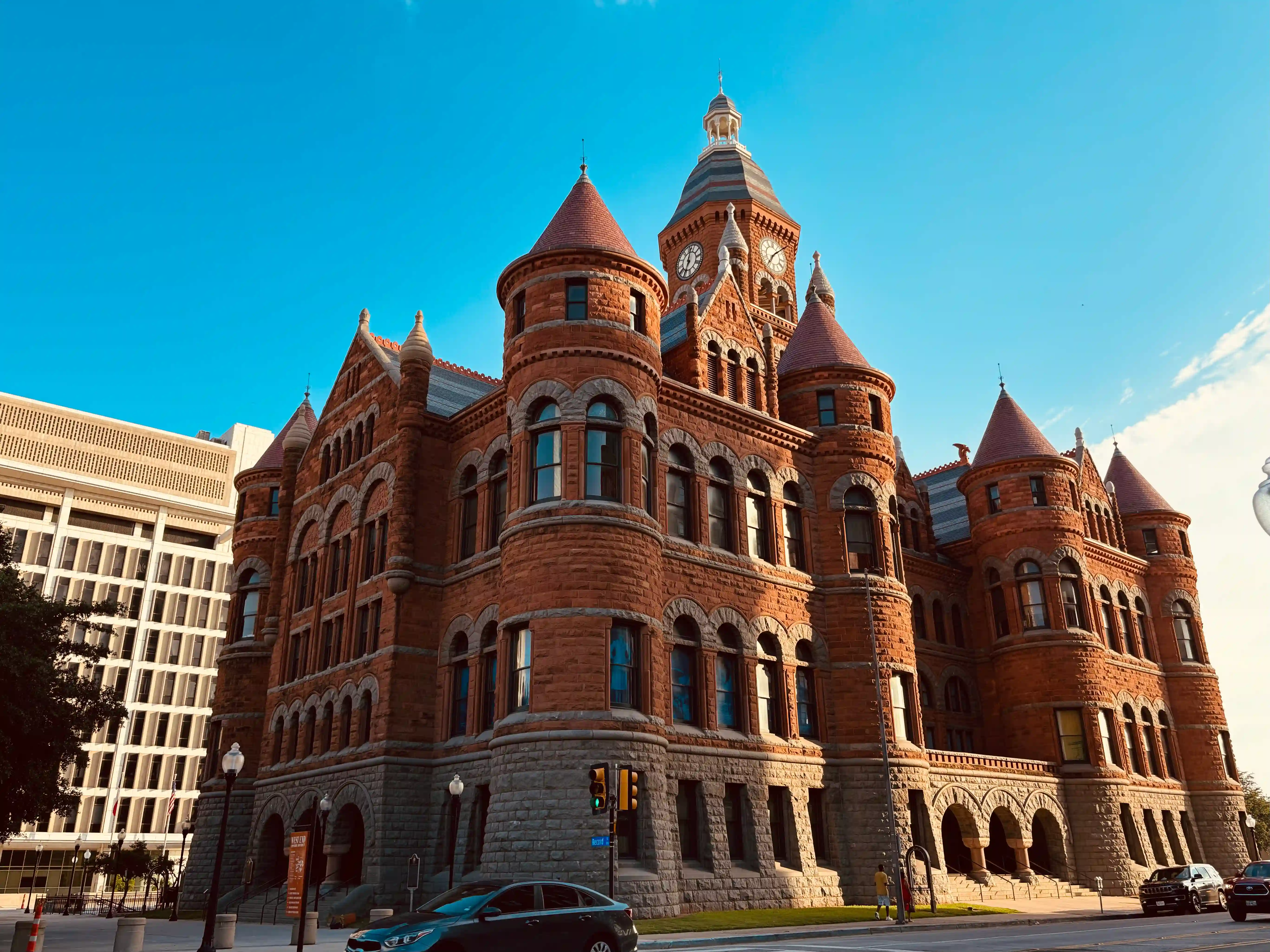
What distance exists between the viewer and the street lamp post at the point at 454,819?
2550cm

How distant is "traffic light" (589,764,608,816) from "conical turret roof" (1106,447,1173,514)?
41.7m

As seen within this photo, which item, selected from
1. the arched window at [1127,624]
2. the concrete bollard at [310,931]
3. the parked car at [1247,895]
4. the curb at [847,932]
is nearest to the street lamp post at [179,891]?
the concrete bollard at [310,931]

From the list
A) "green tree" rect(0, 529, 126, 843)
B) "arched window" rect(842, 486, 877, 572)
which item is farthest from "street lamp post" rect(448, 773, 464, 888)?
"arched window" rect(842, 486, 877, 572)

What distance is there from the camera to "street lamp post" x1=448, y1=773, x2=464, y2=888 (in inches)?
1004

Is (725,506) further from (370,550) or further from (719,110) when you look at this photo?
(719,110)

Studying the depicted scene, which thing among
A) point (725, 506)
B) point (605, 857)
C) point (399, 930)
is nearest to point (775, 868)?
point (605, 857)

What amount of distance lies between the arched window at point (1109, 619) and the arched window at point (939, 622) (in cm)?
742

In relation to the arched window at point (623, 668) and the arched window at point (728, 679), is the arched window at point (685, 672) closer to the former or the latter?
the arched window at point (728, 679)

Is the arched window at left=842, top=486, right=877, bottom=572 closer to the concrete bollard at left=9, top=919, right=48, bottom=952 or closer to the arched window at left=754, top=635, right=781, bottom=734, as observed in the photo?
the arched window at left=754, top=635, right=781, bottom=734

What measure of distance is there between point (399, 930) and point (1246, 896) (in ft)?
75.3

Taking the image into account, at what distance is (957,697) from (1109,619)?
9.23 m

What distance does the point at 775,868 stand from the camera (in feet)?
92.4

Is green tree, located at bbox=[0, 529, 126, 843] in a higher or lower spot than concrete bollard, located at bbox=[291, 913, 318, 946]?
higher

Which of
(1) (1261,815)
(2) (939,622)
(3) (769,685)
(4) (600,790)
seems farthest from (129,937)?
(1) (1261,815)
